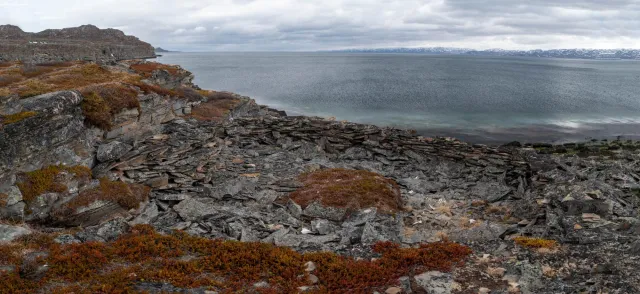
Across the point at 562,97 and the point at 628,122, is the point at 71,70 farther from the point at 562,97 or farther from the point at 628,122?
the point at 562,97

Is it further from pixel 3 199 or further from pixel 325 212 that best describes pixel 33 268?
pixel 325 212

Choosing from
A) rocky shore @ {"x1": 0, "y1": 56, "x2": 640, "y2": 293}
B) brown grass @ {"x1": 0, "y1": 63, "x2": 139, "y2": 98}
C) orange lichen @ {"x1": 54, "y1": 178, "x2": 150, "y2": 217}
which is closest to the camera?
rocky shore @ {"x1": 0, "y1": 56, "x2": 640, "y2": 293}

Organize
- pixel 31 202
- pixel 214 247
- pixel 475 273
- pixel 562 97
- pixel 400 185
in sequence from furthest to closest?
1. pixel 562 97
2. pixel 400 185
3. pixel 31 202
4. pixel 214 247
5. pixel 475 273

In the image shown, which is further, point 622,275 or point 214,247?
point 214,247

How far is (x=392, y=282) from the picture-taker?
12648 millimetres

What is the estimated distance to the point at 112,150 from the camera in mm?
23469

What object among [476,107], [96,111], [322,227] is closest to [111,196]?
[96,111]

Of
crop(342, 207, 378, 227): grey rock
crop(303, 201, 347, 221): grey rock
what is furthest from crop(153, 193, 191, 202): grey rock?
crop(342, 207, 378, 227): grey rock

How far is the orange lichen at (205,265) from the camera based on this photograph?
38.2 feet

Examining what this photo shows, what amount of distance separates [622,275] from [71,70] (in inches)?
1522

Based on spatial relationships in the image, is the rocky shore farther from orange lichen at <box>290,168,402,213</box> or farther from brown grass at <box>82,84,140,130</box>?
brown grass at <box>82,84,140,130</box>

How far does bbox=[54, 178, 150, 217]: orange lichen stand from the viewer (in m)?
18.8

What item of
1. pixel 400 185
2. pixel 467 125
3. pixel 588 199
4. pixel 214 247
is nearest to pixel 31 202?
pixel 214 247

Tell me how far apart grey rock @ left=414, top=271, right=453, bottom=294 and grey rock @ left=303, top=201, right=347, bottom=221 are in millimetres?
8311
